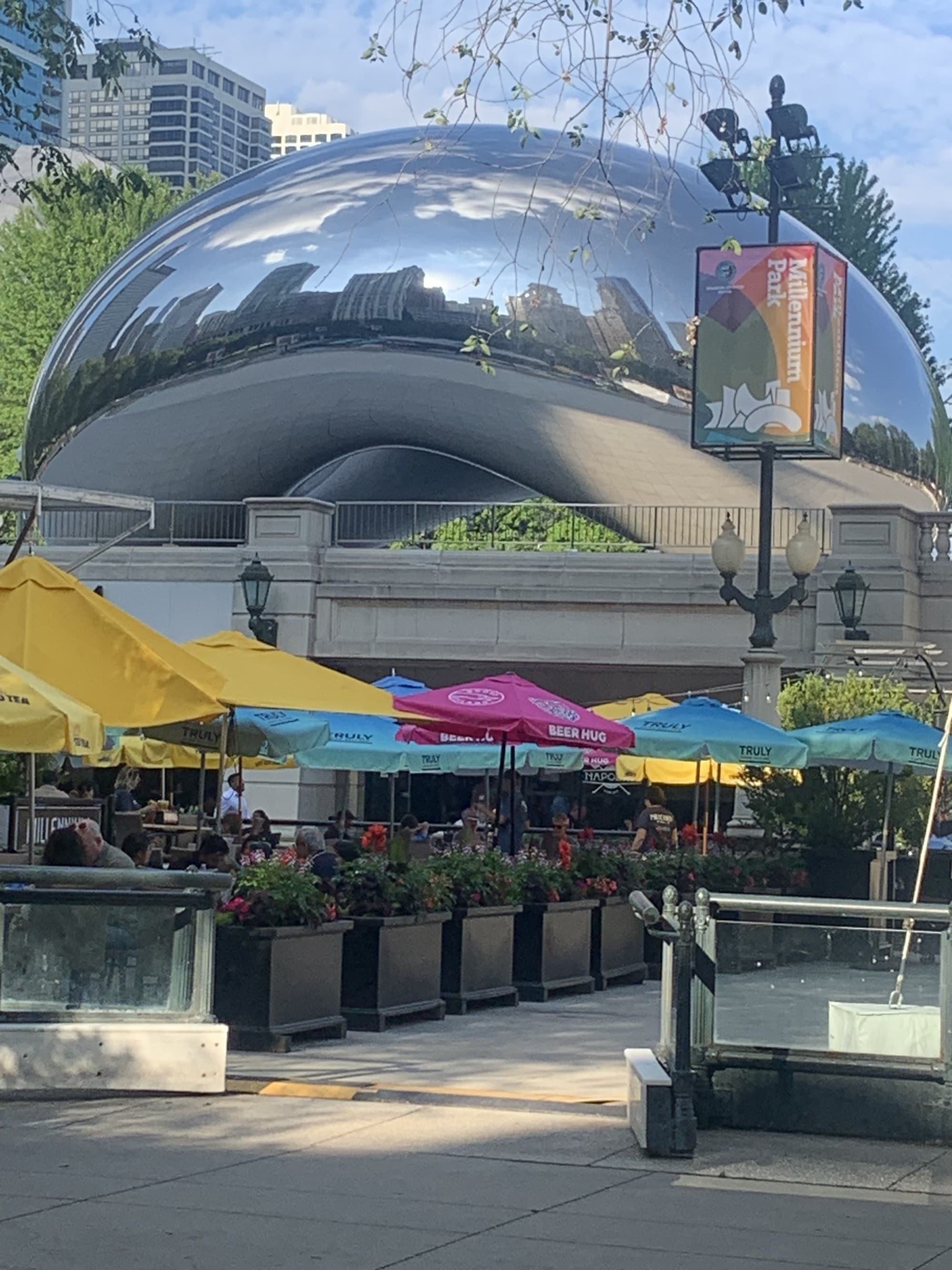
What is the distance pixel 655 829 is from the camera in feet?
78.2

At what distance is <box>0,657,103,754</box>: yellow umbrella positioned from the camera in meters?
11.1

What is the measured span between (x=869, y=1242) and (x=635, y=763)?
18473 mm

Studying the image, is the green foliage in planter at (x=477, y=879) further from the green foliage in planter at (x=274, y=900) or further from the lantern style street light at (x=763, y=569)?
the lantern style street light at (x=763, y=569)

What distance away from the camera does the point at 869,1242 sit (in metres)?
7.59

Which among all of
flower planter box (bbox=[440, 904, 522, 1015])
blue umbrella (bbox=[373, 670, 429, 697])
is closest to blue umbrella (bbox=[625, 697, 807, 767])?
blue umbrella (bbox=[373, 670, 429, 697])

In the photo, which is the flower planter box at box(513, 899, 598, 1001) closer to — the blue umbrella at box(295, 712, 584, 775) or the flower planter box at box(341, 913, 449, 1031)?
the flower planter box at box(341, 913, 449, 1031)

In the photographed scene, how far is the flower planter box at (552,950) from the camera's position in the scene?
1600 cm

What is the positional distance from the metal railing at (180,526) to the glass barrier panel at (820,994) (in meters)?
28.9

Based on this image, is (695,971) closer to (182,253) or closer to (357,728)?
(357,728)

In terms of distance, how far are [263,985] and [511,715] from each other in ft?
19.4

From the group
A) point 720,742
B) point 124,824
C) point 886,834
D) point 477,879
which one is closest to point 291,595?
point 124,824

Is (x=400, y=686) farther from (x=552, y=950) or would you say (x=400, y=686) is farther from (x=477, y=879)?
(x=477, y=879)

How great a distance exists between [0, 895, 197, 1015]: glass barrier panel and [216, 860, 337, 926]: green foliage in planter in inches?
57.8

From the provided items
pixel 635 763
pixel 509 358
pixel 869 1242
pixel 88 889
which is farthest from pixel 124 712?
pixel 509 358
